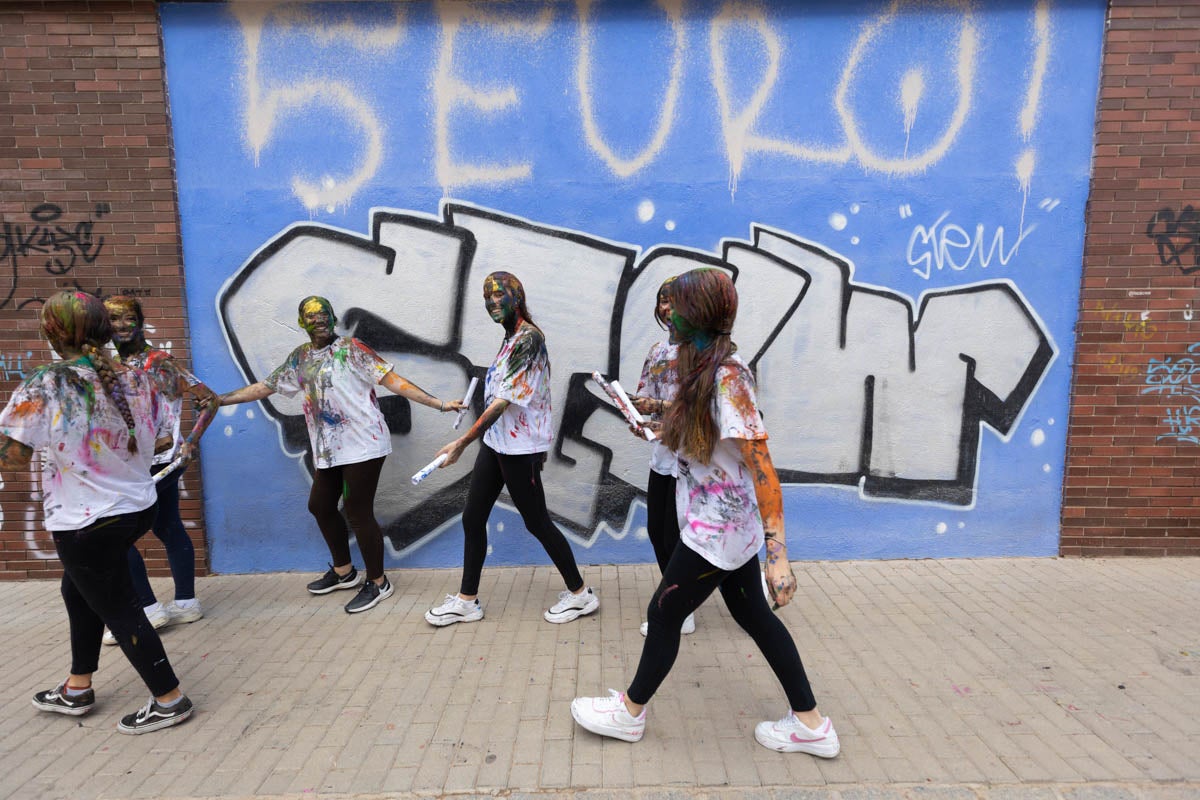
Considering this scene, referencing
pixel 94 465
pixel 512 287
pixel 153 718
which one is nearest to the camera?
pixel 94 465

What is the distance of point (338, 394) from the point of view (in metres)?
3.67

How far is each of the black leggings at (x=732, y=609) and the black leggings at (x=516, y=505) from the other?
1.18 metres

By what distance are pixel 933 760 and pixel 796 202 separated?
122 inches

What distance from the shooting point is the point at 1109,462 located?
423cm

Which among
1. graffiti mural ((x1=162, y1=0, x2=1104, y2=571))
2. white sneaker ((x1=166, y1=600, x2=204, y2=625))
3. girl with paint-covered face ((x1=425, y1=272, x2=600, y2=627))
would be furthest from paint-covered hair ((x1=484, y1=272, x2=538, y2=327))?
white sneaker ((x1=166, y1=600, x2=204, y2=625))

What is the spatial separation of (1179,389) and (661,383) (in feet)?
11.6

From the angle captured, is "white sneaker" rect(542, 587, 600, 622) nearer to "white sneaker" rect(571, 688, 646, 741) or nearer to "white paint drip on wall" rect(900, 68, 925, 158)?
"white sneaker" rect(571, 688, 646, 741)

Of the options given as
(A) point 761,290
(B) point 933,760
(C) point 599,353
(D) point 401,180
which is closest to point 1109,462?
(A) point 761,290

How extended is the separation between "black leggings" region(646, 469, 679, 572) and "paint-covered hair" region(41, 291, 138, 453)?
230 centimetres

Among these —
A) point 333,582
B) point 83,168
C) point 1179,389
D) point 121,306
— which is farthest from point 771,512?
point 83,168

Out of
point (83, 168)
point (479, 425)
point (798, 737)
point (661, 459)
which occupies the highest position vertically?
point (83, 168)

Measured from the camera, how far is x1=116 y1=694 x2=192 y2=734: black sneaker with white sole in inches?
106

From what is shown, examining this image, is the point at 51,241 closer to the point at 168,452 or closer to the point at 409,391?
the point at 168,452

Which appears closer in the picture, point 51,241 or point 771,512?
point 771,512
